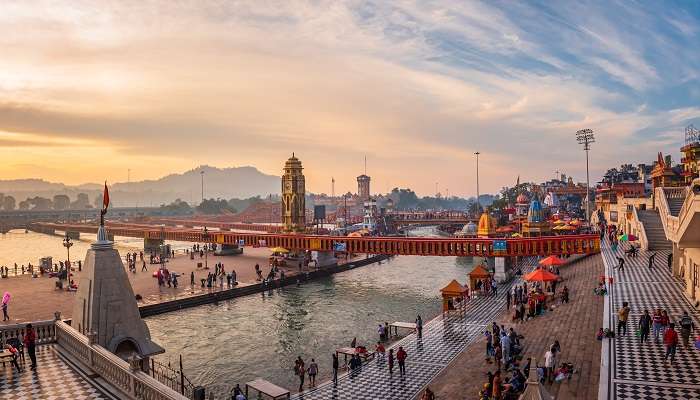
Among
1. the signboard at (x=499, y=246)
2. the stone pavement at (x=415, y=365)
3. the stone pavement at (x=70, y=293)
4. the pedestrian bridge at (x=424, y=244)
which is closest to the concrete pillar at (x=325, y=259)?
the pedestrian bridge at (x=424, y=244)

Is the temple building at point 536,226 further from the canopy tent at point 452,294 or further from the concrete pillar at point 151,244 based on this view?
the concrete pillar at point 151,244

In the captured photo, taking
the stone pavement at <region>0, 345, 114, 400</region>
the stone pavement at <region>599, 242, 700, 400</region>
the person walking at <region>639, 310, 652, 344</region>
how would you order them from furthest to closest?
the person walking at <region>639, 310, 652, 344</region> → the stone pavement at <region>599, 242, 700, 400</region> → the stone pavement at <region>0, 345, 114, 400</region>

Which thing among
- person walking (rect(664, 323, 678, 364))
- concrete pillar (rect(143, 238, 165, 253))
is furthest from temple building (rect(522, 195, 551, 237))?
concrete pillar (rect(143, 238, 165, 253))

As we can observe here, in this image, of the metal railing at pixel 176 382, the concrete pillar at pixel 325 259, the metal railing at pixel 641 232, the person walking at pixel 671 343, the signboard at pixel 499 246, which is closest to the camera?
the person walking at pixel 671 343

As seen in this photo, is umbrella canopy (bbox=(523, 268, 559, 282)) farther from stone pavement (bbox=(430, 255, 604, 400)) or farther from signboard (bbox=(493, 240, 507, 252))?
signboard (bbox=(493, 240, 507, 252))

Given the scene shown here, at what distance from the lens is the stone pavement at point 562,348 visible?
18.3 m

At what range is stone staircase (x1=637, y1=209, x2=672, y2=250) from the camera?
43.4m

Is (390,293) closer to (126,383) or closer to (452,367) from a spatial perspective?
(452,367)

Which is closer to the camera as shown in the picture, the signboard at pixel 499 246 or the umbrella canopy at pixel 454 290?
the umbrella canopy at pixel 454 290

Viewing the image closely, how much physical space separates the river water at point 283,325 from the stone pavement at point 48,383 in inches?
395

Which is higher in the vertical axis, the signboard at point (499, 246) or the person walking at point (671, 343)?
the signboard at point (499, 246)

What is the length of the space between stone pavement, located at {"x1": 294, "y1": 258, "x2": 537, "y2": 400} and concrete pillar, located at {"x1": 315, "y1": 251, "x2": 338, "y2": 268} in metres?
31.0

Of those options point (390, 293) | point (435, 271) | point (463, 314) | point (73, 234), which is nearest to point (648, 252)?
point (463, 314)

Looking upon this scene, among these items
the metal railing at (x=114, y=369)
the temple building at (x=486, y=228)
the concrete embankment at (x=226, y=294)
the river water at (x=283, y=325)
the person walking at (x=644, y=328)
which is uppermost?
the temple building at (x=486, y=228)
